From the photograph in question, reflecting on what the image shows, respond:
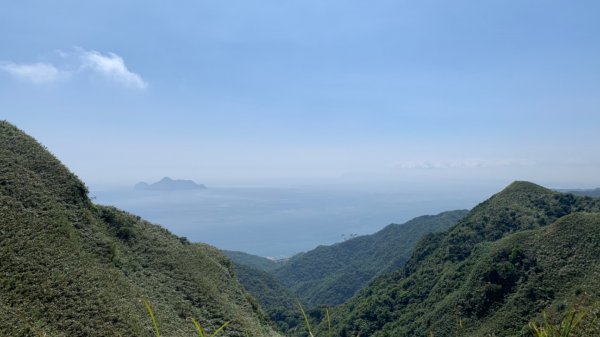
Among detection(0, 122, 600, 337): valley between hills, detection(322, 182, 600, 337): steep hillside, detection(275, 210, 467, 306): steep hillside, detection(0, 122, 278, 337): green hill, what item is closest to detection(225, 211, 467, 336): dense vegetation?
detection(275, 210, 467, 306): steep hillside

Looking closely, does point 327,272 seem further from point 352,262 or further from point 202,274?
point 202,274

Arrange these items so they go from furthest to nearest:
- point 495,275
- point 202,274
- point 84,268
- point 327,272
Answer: point 327,272 → point 495,275 → point 202,274 → point 84,268

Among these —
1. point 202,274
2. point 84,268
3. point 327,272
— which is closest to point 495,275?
point 202,274

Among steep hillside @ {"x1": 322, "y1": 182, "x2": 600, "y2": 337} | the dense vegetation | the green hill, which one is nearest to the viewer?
the green hill

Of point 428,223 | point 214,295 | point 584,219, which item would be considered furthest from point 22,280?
point 428,223

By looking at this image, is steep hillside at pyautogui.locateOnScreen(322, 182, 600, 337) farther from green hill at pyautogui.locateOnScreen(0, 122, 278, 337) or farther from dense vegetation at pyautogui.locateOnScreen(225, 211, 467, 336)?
dense vegetation at pyautogui.locateOnScreen(225, 211, 467, 336)

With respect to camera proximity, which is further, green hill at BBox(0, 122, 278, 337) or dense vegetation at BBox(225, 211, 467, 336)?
dense vegetation at BBox(225, 211, 467, 336)

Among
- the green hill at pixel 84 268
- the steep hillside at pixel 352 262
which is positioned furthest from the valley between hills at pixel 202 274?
the steep hillside at pixel 352 262
